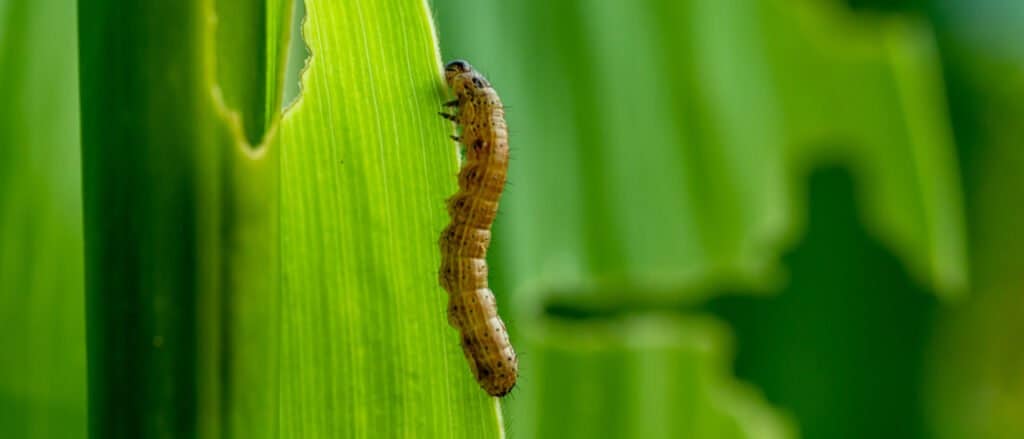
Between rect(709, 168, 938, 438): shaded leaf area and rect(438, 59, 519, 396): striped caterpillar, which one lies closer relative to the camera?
rect(438, 59, 519, 396): striped caterpillar

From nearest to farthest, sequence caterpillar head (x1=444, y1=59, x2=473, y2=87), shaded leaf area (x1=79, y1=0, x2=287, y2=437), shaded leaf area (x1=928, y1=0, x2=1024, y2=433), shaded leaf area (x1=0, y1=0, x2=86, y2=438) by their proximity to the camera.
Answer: shaded leaf area (x1=79, y1=0, x2=287, y2=437) < shaded leaf area (x1=0, y1=0, x2=86, y2=438) < caterpillar head (x1=444, y1=59, x2=473, y2=87) < shaded leaf area (x1=928, y1=0, x2=1024, y2=433)

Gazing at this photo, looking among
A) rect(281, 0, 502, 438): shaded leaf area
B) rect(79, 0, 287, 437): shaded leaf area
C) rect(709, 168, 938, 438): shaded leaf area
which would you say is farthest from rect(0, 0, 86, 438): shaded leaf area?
rect(709, 168, 938, 438): shaded leaf area

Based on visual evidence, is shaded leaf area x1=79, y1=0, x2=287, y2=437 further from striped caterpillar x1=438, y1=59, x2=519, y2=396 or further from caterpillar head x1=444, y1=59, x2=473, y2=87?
caterpillar head x1=444, y1=59, x2=473, y2=87

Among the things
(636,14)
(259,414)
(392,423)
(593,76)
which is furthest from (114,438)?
(636,14)

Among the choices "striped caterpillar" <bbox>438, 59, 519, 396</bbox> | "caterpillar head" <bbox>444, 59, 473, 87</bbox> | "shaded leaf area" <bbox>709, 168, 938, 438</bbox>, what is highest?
"caterpillar head" <bbox>444, 59, 473, 87</bbox>

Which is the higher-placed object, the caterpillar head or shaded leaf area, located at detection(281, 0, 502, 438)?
the caterpillar head

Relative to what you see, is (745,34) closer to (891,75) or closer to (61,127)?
(891,75)

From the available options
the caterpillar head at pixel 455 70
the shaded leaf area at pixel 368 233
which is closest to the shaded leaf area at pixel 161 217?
the shaded leaf area at pixel 368 233

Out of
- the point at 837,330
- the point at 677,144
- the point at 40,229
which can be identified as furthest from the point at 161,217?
the point at 837,330
